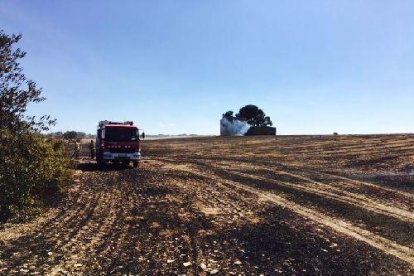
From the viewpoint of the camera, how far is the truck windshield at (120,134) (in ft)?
89.2

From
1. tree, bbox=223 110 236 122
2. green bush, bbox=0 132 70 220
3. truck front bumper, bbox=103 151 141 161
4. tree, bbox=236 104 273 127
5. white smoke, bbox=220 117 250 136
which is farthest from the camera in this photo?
tree, bbox=236 104 273 127

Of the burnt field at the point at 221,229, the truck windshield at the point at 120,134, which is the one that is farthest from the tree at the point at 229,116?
the burnt field at the point at 221,229

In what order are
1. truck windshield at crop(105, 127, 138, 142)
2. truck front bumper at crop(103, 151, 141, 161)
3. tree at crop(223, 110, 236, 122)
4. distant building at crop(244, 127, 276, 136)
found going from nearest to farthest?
truck front bumper at crop(103, 151, 141, 161) < truck windshield at crop(105, 127, 138, 142) < distant building at crop(244, 127, 276, 136) < tree at crop(223, 110, 236, 122)

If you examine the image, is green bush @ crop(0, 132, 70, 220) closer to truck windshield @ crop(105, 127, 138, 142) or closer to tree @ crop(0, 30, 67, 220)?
tree @ crop(0, 30, 67, 220)

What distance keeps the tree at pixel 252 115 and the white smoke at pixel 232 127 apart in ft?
24.7

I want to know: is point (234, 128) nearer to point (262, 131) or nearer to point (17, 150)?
point (262, 131)

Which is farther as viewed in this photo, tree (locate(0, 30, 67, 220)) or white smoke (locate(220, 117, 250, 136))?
white smoke (locate(220, 117, 250, 136))

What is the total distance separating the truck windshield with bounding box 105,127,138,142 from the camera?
89.2 ft

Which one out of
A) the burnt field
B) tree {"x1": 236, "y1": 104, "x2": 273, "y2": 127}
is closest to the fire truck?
the burnt field

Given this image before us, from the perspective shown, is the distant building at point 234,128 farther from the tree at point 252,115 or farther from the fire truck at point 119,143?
the fire truck at point 119,143

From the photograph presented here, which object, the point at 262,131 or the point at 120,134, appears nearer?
the point at 120,134

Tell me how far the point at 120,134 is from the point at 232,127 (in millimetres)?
66472

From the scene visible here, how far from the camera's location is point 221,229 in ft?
36.7

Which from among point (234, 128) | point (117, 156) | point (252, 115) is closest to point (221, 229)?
point (117, 156)
